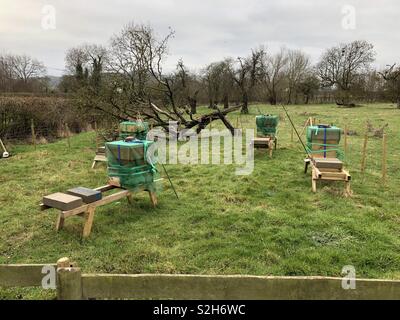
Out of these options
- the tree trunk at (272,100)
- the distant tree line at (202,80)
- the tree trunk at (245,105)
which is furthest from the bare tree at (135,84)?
the tree trunk at (272,100)

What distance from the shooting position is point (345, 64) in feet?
160

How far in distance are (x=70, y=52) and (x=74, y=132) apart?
1165 inches

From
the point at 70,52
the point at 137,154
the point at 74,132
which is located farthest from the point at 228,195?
the point at 70,52

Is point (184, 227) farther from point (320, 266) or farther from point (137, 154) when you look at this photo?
point (320, 266)

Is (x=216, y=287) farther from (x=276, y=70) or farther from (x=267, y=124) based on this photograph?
(x=276, y=70)

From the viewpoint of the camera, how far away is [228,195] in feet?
24.1

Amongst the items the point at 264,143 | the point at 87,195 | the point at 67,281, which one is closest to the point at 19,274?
the point at 67,281

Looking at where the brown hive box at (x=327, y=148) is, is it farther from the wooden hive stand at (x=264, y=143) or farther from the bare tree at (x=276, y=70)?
the bare tree at (x=276, y=70)

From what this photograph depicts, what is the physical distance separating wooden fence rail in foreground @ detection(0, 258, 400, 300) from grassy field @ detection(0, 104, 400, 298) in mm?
1489

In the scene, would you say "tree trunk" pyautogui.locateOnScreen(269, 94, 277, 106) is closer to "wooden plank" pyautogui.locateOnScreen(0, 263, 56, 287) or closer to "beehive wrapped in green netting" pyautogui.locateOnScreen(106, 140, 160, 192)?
"beehive wrapped in green netting" pyautogui.locateOnScreen(106, 140, 160, 192)

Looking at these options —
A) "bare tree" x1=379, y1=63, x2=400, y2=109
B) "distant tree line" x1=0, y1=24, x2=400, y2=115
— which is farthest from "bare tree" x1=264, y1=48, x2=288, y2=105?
"bare tree" x1=379, y1=63, x2=400, y2=109

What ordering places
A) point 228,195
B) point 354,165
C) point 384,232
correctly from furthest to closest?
1. point 354,165
2. point 228,195
3. point 384,232

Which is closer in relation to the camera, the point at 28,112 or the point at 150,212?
the point at 150,212

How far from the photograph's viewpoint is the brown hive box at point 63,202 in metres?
5.08
